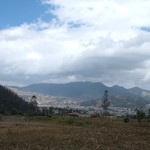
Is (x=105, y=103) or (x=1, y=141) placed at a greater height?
(x=105, y=103)

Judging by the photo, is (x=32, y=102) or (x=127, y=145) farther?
(x=32, y=102)

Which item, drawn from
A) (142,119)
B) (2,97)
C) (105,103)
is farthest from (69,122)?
(2,97)

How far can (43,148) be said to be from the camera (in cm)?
3728

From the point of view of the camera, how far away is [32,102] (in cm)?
18450

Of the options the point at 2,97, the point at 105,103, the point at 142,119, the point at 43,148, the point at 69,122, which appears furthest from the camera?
the point at 2,97

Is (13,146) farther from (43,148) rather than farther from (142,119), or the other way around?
(142,119)

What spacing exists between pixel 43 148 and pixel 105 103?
4025 inches

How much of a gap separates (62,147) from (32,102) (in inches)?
5790

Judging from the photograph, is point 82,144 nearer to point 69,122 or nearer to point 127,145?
point 127,145

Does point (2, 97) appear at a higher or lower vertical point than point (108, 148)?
higher

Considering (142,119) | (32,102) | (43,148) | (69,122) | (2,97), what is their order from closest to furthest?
(43,148)
(69,122)
(142,119)
(2,97)
(32,102)

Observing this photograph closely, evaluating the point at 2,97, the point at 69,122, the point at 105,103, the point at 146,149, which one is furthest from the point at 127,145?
the point at 2,97

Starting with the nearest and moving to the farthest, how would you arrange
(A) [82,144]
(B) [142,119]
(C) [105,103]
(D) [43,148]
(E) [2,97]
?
(D) [43,148] < (A) [82,144] < (B) [142,119] < (C) [105,103] < (E) [2,97]

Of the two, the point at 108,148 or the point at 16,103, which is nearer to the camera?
the point at 108,148
